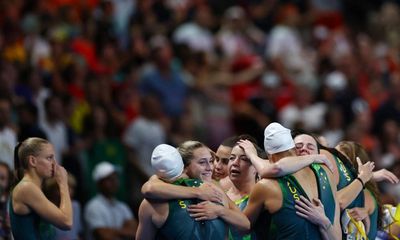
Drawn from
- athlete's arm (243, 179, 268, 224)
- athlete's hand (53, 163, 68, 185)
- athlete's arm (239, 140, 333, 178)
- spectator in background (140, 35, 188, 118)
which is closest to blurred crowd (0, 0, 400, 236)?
spectator in background (140, 35, 188, 118)

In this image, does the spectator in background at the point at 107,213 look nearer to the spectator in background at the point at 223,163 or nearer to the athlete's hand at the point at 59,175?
the spectator in background at the point at 223,163

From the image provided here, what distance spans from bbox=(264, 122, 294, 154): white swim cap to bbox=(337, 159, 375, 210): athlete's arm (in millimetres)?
852

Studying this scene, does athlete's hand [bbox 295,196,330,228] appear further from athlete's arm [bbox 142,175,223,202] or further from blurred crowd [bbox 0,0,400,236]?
blurred crowd [bbox 0,0,400,236]

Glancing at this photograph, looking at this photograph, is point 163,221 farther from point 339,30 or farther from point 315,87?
point 339,30

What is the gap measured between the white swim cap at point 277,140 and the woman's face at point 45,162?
1.98m

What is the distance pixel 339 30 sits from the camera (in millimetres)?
21781

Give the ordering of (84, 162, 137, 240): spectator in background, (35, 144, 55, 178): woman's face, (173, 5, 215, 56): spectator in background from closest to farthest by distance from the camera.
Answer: (35, 144, 55, 178): woman's face
(84, 162, 137, 240): spectator in background
(173, 5, 215, 56): spectator in background

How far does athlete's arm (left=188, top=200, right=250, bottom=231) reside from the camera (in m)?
10.0

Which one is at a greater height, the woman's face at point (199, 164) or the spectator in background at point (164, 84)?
the woman's face at point (199, 164)

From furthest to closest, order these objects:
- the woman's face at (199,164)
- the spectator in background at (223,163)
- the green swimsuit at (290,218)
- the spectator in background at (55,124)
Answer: the spectator in background at (55,124) → the spectator in background at (223,163) → the woman's face at (199,164) → the green swimsuit at (290,218)

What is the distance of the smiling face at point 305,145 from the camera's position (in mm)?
10836

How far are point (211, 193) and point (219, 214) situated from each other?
0.20 m

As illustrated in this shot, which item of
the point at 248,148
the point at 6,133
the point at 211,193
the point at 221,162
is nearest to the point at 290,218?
the point at 211,193

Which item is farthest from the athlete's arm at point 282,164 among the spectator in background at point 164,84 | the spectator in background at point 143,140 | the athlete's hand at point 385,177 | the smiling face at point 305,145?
the spectator in background at point 164,84
